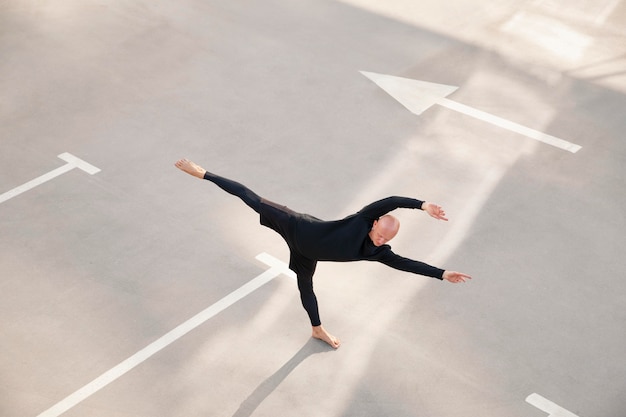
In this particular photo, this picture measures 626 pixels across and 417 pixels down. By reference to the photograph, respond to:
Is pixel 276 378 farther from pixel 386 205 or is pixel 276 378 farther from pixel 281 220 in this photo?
pixel 386 205

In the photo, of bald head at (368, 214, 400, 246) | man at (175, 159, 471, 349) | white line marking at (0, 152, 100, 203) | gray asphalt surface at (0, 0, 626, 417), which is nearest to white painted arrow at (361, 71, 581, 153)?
gray asphalt surface at (0, 0, 626, 417)

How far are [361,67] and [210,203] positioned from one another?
3.88m

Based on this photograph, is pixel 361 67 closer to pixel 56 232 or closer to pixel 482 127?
pixel 482 127

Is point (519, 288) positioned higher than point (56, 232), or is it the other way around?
point (519, 288)

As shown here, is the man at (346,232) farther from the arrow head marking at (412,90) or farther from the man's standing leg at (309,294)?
the arrow head marking at (412,90)

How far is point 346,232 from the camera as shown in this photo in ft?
22.1

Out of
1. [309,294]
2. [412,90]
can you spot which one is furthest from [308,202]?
[412,90]

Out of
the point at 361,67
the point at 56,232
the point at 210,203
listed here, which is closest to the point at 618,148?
the point at 361,67

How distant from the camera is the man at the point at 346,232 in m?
6.64

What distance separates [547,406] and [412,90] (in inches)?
221

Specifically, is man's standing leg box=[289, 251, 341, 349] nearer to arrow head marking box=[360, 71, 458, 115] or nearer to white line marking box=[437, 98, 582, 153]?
arrow head marking box=[360, 71, 458, 115]

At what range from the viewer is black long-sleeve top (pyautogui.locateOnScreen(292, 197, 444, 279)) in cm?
671

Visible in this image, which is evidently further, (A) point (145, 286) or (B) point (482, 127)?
(B) point (482, 127)

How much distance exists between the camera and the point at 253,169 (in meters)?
10.1
